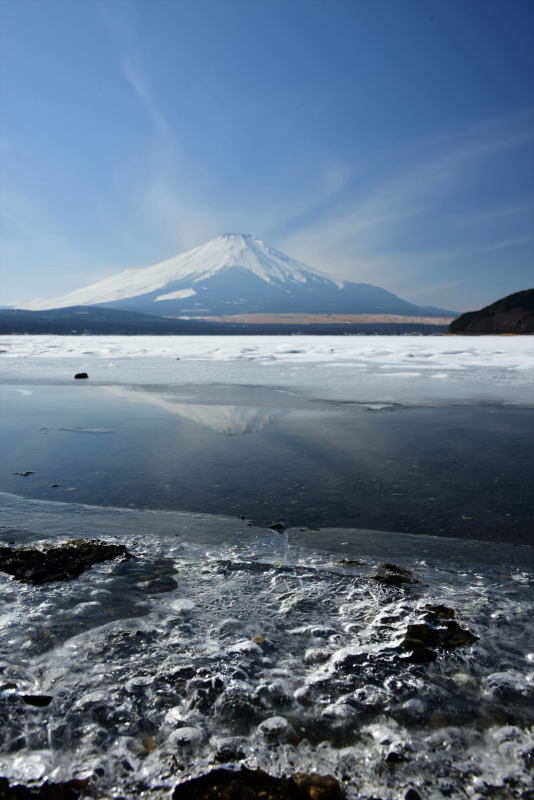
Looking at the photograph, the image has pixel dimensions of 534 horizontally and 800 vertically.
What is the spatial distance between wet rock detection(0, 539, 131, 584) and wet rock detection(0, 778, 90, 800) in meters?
1.67

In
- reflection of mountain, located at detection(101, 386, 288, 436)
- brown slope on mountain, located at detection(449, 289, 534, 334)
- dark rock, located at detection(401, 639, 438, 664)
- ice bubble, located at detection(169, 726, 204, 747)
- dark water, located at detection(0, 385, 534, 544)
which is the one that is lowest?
ice bubble, located at detection(169, 726, 204, 747)

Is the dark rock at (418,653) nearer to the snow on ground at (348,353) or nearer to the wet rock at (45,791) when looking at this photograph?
the wet rock at (45,791)

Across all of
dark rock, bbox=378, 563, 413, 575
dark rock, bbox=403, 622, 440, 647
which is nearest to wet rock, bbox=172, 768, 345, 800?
dark rock, bbox=403, 622, 440, 647

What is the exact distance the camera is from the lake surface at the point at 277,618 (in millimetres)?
1988

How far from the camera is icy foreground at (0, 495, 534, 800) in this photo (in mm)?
1941

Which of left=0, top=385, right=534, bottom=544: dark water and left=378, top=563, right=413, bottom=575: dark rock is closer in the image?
left=378, top=563, right=413, bottom=575: dark rock

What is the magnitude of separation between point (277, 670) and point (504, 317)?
257ft

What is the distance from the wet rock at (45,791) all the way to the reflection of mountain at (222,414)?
20.3 ft

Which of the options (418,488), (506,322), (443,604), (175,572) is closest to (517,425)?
(418,488)

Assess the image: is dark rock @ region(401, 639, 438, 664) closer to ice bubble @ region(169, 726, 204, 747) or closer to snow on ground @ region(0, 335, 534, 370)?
ice bubble @ region(169, 726, 204, 747)

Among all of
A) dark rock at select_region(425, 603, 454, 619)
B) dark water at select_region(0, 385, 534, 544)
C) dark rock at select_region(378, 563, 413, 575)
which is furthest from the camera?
dark water at select_region(0, 385, 534, 544)

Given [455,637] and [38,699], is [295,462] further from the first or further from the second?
[38,699]

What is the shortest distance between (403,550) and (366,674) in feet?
5.05

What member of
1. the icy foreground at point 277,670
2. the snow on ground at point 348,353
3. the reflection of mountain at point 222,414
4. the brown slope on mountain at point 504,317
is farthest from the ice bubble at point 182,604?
the brown slope on mountain at point 504,317
